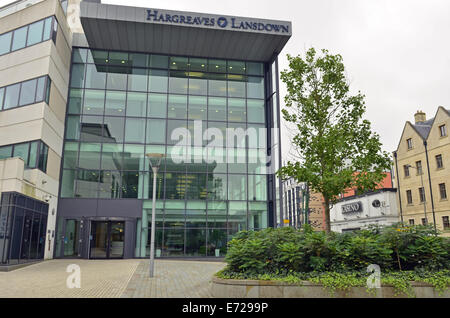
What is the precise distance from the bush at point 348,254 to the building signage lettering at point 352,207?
45820 mm

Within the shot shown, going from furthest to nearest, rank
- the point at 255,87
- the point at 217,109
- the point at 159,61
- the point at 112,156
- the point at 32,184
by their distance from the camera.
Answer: the point at 255,87 < the point at 159,61 < the point at 217,109 < the point at 112,156 < the point at 32,184

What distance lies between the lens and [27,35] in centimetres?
2277

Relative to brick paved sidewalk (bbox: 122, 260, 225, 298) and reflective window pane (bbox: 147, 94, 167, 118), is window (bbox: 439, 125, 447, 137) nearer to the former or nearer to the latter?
reflective window pane (bbox: 147, 94, 167, 118)

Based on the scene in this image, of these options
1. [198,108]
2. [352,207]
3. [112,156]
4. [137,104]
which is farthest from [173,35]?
[352,207]

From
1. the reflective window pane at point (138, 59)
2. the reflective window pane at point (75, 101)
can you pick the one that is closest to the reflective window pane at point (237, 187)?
the reflective window pane at point (138, 59)

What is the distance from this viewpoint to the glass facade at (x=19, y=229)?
1705 cm

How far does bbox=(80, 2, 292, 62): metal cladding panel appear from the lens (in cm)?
2334

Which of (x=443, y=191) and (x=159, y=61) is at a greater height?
(x=159, y=61)

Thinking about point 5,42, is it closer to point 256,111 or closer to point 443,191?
point 256,111

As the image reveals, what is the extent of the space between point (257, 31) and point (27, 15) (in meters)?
15.2

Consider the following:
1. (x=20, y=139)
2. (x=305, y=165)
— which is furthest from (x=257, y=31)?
(x=20, y=139)

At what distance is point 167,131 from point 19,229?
11577 millimetres
